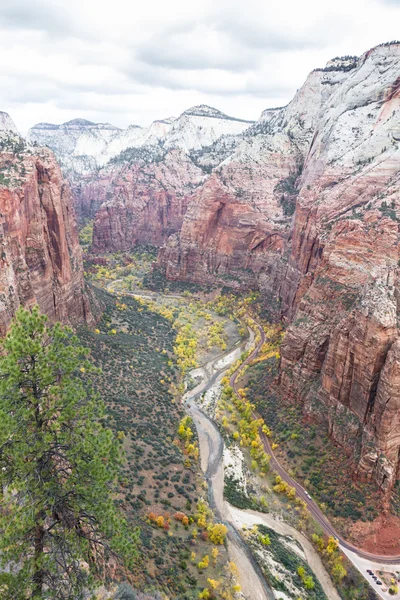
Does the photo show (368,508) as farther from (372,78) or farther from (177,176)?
(177,176)

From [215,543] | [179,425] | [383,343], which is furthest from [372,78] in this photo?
[215,543]

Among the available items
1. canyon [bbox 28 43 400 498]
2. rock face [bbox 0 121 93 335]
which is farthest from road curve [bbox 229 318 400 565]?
rock face [bbox 0 121 93 335]

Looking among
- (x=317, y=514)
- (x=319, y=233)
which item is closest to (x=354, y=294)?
(x=319, y=233)

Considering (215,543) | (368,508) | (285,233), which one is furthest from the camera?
(285,233)

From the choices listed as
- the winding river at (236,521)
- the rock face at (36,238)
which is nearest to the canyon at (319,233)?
the winding river at (236,521)

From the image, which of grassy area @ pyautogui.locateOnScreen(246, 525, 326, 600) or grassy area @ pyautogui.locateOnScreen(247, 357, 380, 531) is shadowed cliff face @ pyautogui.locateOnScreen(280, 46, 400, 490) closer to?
grassy area @ pyautogui.locateOnScreen(247, 357, 380, 531)

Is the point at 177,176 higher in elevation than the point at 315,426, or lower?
higher

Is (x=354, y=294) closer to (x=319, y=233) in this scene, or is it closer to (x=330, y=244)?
(x=330, y=244)
